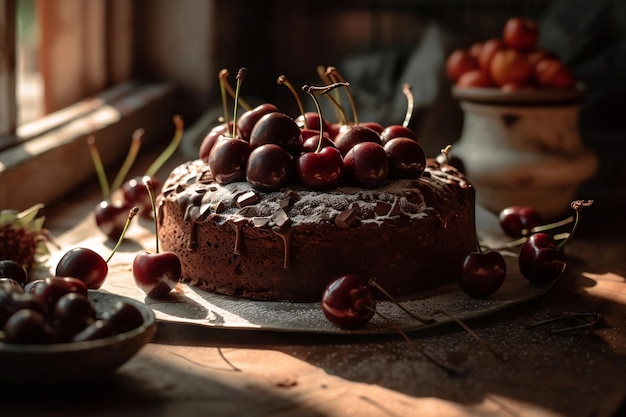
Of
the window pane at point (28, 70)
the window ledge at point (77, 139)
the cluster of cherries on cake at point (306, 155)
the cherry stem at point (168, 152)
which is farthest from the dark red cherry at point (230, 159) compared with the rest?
the window pane at point (28, 70)

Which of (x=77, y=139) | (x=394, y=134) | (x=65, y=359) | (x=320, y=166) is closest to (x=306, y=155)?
(x=320, y=166)

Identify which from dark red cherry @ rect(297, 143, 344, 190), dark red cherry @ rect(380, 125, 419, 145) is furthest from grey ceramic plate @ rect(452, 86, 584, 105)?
dark red cherry @ rect(297, 143, 344, 190)

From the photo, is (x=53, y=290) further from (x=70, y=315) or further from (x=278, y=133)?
(x=278, y=133)

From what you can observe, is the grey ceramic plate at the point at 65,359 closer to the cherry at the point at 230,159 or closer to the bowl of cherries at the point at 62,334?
the bowl of cherries at the point at 62,334

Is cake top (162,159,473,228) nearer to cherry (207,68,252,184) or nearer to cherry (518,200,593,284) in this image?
cherry (207,68,252,184)

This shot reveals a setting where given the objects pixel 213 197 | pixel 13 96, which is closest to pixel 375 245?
pixel 213 197
